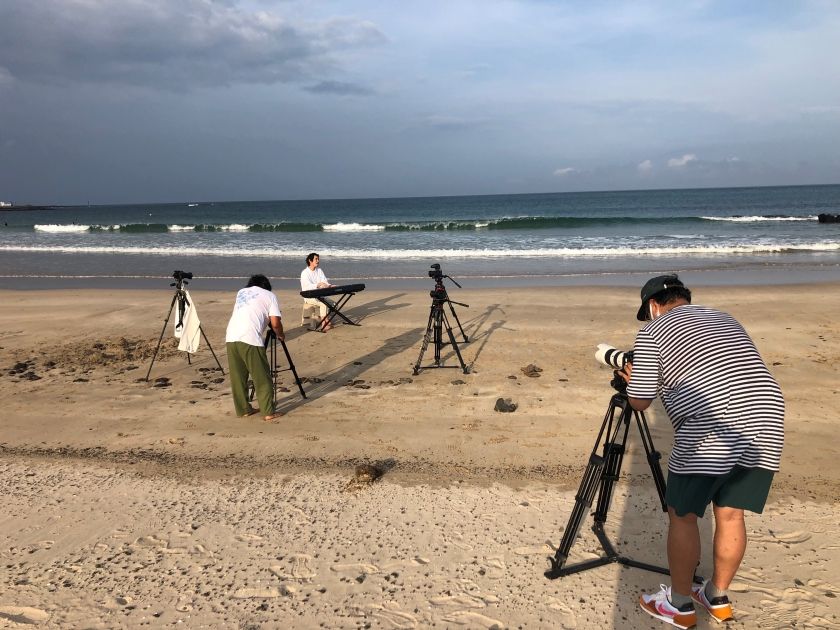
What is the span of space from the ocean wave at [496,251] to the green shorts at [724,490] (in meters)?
18.5

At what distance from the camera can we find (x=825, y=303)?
1026 cm

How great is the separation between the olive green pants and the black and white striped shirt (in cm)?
370

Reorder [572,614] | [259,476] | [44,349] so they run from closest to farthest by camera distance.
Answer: [572,614]
[259,476]
[44,349]

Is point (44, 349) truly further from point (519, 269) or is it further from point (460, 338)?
point (519, 269)

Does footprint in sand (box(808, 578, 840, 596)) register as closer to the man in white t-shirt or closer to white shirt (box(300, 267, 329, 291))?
the man in white t-shirt

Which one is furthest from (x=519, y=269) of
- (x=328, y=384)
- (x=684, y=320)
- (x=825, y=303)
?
(x=684, y=320)

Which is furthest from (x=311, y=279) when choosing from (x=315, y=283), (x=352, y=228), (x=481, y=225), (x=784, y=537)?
(x=352, y=228)

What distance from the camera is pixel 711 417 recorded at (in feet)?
7.94

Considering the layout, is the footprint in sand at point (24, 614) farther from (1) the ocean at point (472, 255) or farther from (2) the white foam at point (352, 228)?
(2) the white foam at point (352, 228)

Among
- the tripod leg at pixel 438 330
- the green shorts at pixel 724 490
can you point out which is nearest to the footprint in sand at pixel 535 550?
the green shorts at pixel 724 490

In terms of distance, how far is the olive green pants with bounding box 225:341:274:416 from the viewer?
5215 mm

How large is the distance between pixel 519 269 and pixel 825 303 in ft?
27.4

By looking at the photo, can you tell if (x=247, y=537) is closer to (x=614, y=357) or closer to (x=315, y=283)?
(x=614, y=357)

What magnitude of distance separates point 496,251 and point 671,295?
20.1 metres
